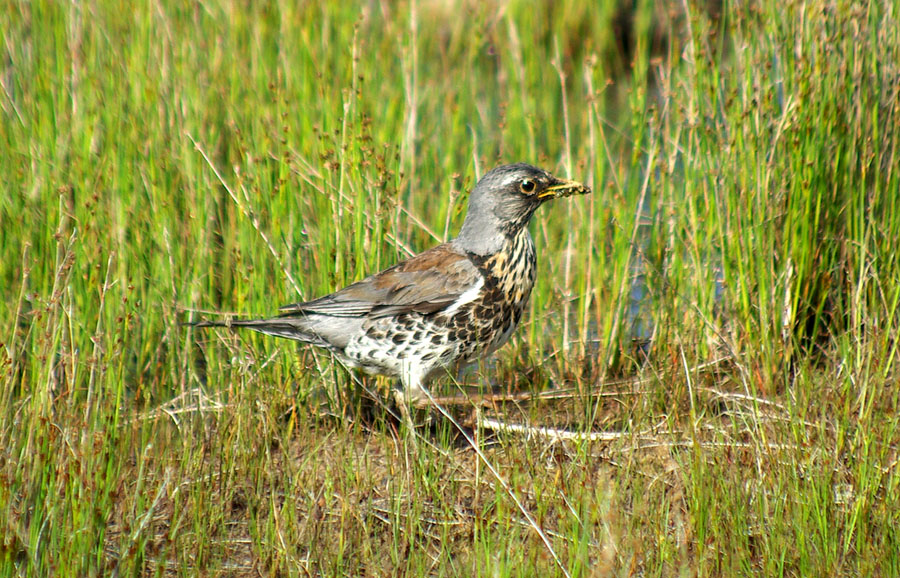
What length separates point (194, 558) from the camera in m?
3.97

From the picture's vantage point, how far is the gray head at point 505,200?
4.98 meters

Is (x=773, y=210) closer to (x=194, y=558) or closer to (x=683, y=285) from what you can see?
(x=683, y=285)

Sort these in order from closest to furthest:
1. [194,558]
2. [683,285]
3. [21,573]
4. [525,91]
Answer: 1. [21,573]
2. [194,558]
3. [683,285]
4. [525,91]

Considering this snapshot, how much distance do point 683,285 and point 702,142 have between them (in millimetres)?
779

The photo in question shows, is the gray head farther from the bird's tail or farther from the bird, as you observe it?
the bird's tail

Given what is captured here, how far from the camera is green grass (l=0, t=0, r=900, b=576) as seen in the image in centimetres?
393

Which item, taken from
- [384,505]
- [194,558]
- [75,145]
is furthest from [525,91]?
[194,558]

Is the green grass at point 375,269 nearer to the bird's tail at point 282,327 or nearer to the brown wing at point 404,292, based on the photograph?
the bird's tail at point 282,327

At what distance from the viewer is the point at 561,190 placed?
4.98 meters

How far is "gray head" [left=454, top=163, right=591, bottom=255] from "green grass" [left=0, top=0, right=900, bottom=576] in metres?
0.49

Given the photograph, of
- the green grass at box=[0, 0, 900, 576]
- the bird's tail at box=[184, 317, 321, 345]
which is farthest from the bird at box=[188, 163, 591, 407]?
the green grass at box=[0, 0, 900, 576]

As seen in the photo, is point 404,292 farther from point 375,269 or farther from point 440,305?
point 375,269

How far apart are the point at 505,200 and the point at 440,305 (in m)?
0.58

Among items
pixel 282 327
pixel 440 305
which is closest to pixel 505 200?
pixel 440 305
